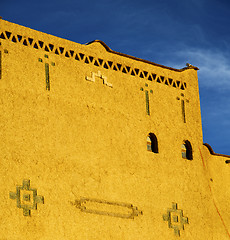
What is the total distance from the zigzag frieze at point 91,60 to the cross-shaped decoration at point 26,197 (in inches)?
125

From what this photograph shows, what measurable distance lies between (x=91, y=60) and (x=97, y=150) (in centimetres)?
221

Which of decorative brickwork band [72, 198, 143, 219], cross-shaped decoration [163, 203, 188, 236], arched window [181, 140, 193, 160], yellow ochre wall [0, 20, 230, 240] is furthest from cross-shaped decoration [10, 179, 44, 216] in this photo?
arched window [181, 140, 193, 160]

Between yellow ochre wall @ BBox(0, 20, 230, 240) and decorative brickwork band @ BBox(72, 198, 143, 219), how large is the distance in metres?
0.02

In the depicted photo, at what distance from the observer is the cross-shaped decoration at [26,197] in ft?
49.3

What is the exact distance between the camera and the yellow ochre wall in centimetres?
1539

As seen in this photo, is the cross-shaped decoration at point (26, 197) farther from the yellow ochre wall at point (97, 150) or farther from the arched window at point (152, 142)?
the arched window at point (152, 142)

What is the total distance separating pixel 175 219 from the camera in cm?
1756

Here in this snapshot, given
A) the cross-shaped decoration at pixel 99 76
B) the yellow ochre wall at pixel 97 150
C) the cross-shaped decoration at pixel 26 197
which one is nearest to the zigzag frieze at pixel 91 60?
the yellow ochre wall at pixel 97 150

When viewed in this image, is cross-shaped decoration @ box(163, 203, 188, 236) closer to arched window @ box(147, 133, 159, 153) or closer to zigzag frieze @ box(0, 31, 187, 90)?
arched window @ box(147, 133, 159, 153)

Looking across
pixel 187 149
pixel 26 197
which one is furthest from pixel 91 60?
pixel 26 197

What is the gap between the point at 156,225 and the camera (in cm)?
1712

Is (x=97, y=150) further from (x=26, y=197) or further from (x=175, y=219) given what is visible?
(x=175, y=219)

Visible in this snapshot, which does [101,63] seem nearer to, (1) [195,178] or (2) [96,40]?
(2) [96,40]

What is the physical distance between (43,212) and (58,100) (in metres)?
2.58
